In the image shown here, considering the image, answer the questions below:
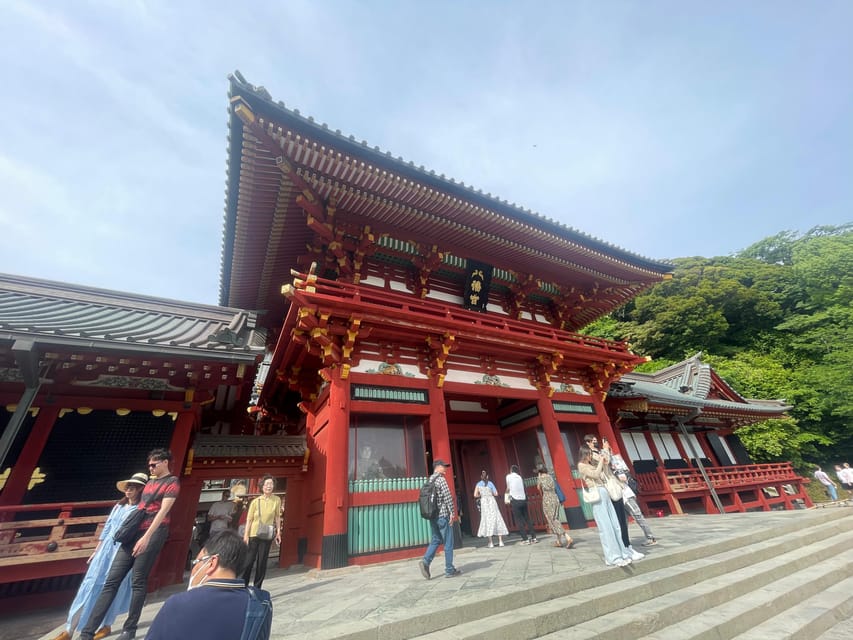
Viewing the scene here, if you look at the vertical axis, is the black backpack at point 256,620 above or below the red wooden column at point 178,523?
below

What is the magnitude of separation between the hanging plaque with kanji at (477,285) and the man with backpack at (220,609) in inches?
382

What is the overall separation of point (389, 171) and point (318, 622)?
7563mm

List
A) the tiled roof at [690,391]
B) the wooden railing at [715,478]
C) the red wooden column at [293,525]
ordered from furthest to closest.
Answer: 1. the tiled roof at [690,391]
2. the wooden railing at [715,478]
3. the red wooden column at [293,525]

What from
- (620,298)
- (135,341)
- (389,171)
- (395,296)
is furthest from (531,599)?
(620,298)

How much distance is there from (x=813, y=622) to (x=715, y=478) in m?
13.6

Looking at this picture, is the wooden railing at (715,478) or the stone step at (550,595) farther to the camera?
the wooden railing at (715,478)

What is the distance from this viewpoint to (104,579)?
3973mm

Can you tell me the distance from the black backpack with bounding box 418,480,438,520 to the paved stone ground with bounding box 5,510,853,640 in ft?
2.67

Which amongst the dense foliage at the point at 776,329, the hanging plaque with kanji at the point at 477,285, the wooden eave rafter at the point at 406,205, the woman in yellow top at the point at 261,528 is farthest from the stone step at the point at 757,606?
the dense foliage at the point at 776,329

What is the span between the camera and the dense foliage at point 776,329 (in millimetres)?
20750

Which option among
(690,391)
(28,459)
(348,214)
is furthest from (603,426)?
(28,459)

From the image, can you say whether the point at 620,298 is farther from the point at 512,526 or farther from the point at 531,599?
the point at 531,599

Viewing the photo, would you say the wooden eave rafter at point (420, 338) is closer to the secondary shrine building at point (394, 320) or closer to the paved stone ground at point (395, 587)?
the secondary shrine building at point (394, 320)

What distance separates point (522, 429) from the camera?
11.0m
